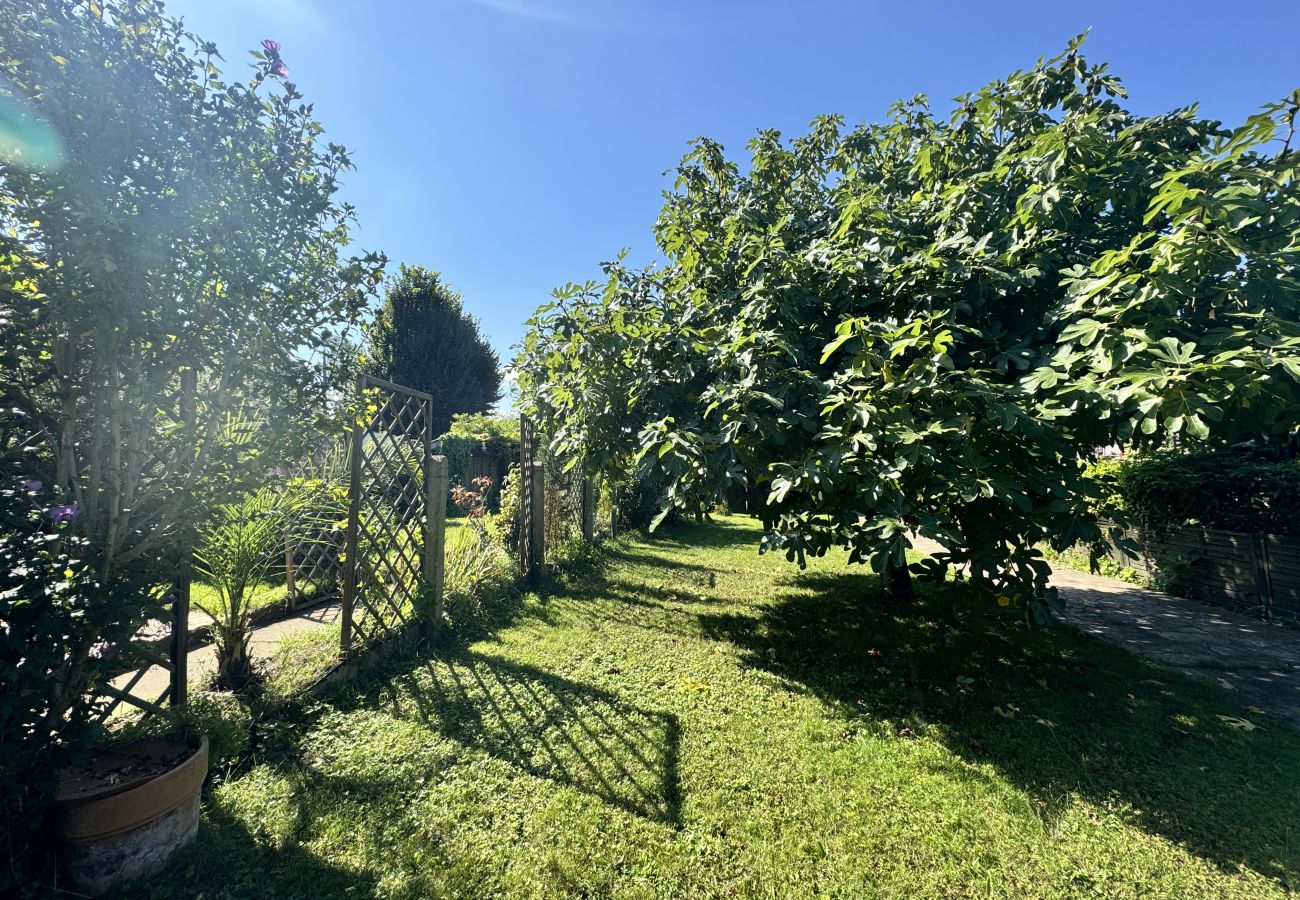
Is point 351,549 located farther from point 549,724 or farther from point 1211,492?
point 1211,492

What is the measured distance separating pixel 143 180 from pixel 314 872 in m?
3.10

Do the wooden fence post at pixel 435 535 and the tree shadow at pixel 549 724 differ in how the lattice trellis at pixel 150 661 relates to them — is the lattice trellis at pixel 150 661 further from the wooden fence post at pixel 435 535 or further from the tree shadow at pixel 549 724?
the wooden fence post at pixel 435 535

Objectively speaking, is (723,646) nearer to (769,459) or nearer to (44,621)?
(769,459)

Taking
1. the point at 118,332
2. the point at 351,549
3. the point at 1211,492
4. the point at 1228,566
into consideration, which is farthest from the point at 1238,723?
the point at 118,332

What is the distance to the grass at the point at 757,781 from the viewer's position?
2.19m

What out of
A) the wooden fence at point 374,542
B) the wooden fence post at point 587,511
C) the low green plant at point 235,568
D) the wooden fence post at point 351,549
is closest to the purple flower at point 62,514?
the wooden fence at point 374,542

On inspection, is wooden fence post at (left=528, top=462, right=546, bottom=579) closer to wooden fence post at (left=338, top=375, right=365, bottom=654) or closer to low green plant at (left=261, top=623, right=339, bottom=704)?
low green plant at (left=261, top=623, right=339, bottom=704)

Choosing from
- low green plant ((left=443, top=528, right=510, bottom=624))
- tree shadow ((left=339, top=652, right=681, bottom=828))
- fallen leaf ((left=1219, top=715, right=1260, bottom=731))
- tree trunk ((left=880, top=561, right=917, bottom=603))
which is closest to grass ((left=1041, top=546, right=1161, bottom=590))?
tree trunk ((left=880, top=561, right=917, bottom=603))

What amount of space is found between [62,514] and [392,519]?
2458 mm

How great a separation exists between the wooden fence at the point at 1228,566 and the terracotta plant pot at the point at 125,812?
794cm

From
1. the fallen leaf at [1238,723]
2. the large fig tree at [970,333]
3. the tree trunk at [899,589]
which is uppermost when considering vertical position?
the large fig tree at [970,333]

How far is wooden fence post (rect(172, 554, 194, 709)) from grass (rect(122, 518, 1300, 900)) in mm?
559

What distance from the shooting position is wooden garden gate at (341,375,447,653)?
3.95 meters

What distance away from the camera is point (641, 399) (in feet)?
15.2
